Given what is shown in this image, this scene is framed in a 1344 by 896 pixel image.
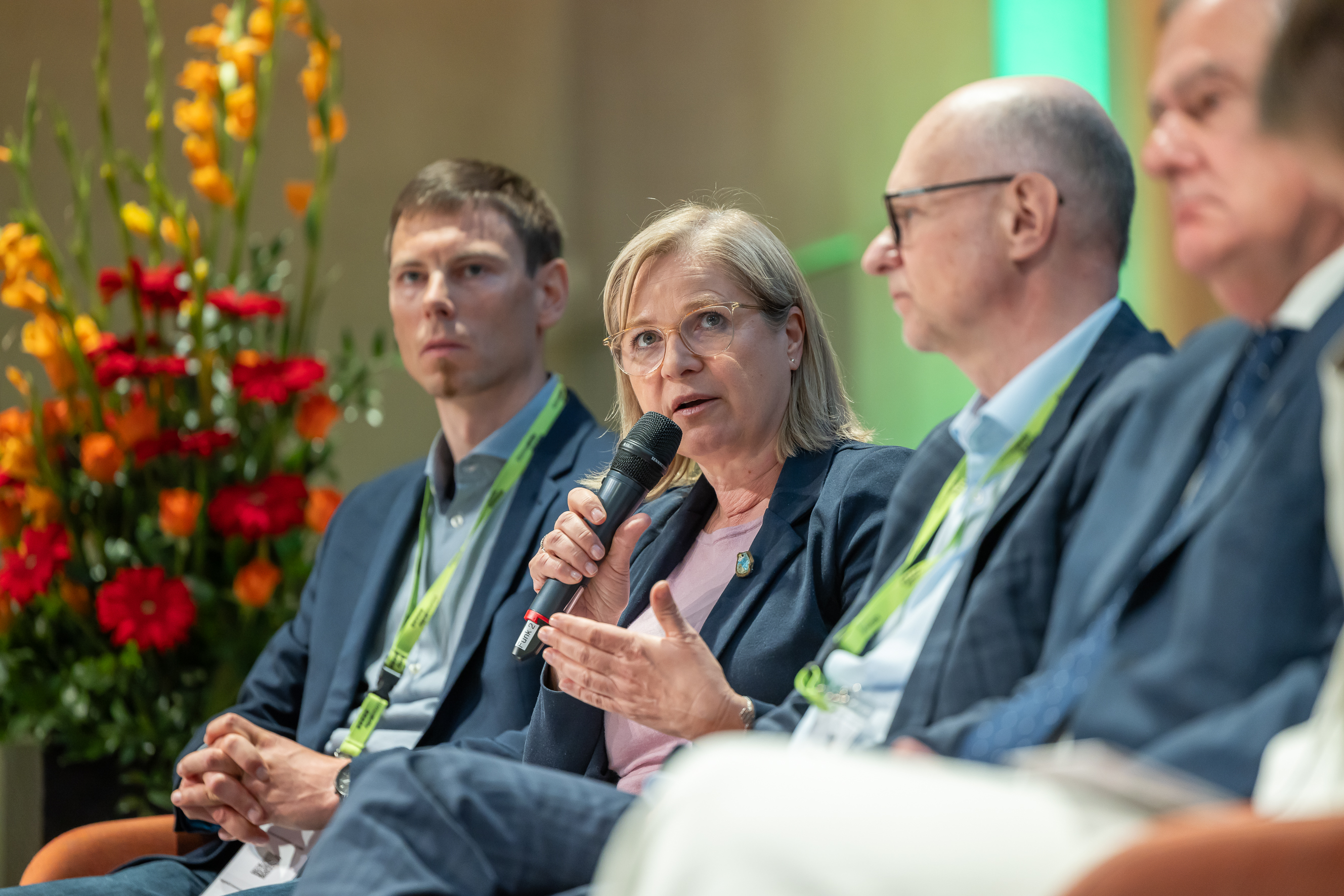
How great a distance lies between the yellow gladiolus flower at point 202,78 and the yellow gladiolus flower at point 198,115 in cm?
2

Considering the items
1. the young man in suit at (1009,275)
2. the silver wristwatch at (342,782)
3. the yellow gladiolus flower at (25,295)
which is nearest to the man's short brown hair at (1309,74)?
the young man in suit at (1009,275)

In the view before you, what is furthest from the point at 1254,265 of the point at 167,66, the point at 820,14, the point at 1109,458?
the point at 167,66

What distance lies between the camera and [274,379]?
3.23 metres

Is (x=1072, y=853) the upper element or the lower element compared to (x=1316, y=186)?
lower

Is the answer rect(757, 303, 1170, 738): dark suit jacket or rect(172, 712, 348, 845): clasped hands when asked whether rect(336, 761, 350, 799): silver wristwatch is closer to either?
rect(172, 712, 348, 845): clasped hands

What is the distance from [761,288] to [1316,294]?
1.28 metres

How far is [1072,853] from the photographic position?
37.8 inches

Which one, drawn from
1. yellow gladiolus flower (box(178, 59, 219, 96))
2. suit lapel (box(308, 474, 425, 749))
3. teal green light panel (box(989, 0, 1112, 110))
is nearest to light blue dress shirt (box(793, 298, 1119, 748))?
suit lapel (box(308, 474, 425, 749))

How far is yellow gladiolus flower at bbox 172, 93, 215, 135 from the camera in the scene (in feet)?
10.7

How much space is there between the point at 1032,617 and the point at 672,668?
0.57 m

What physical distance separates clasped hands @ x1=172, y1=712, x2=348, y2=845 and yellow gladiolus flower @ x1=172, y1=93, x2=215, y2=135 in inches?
64.4

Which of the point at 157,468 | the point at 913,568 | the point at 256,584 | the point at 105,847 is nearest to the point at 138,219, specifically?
the point at 157,468

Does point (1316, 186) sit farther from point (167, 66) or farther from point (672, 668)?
point (167, 66)

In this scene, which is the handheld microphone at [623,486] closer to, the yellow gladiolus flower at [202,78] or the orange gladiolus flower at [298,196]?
the orange gladiolus flower at [298,196]
